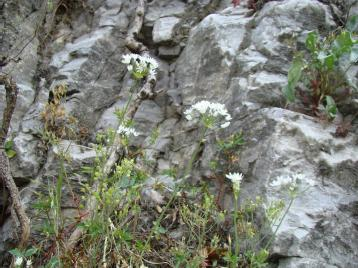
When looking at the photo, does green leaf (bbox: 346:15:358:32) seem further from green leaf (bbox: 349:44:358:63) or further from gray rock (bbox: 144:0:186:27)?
gray rock (bbox: 144:0:186:27)

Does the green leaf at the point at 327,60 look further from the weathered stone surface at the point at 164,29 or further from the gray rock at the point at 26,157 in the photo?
the gray rock at the point at 26,157

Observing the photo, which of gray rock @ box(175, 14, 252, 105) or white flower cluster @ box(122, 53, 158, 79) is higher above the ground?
white flower cluster @ box(122, 53, 158, 79)

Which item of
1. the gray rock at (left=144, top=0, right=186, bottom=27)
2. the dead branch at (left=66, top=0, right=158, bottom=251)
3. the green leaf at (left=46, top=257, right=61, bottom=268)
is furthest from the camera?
the gray rock at (left=144, top=0, right=186, bottom=27)

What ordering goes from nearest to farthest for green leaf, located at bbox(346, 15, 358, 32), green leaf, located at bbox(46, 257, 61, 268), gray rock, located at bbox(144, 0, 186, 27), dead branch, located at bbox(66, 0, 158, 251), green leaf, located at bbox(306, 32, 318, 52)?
green leaf, located at bbox(46, 257, 61, 268) < dead branch, located at bbox(66, 0, 158, 251) < green leaf, located at bbox(306, 32, 318, 52) < green leaf, located at bbox(346, 15, 358, 32) < gray rock, located at bbox(144, 0, 186, 27)

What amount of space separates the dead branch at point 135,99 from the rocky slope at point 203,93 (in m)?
0.12

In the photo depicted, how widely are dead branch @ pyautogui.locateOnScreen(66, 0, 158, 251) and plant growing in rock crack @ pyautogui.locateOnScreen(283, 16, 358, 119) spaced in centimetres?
106

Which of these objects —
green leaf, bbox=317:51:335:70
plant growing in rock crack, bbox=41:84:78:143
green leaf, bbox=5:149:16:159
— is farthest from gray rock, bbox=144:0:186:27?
green leaf, bbox=5:149:16:159

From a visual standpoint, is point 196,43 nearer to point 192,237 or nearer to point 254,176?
point 254,176

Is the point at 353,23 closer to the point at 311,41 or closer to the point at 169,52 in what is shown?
the point at 311,41

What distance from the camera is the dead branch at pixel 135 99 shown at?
262cm

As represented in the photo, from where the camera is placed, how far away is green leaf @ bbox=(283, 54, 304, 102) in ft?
10.4

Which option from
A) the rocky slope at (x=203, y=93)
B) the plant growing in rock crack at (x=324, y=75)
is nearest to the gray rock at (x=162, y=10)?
the rocky slope at (x=203, y=93)

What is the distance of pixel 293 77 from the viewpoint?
3172 millimetres

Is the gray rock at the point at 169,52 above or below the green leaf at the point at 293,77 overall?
below
